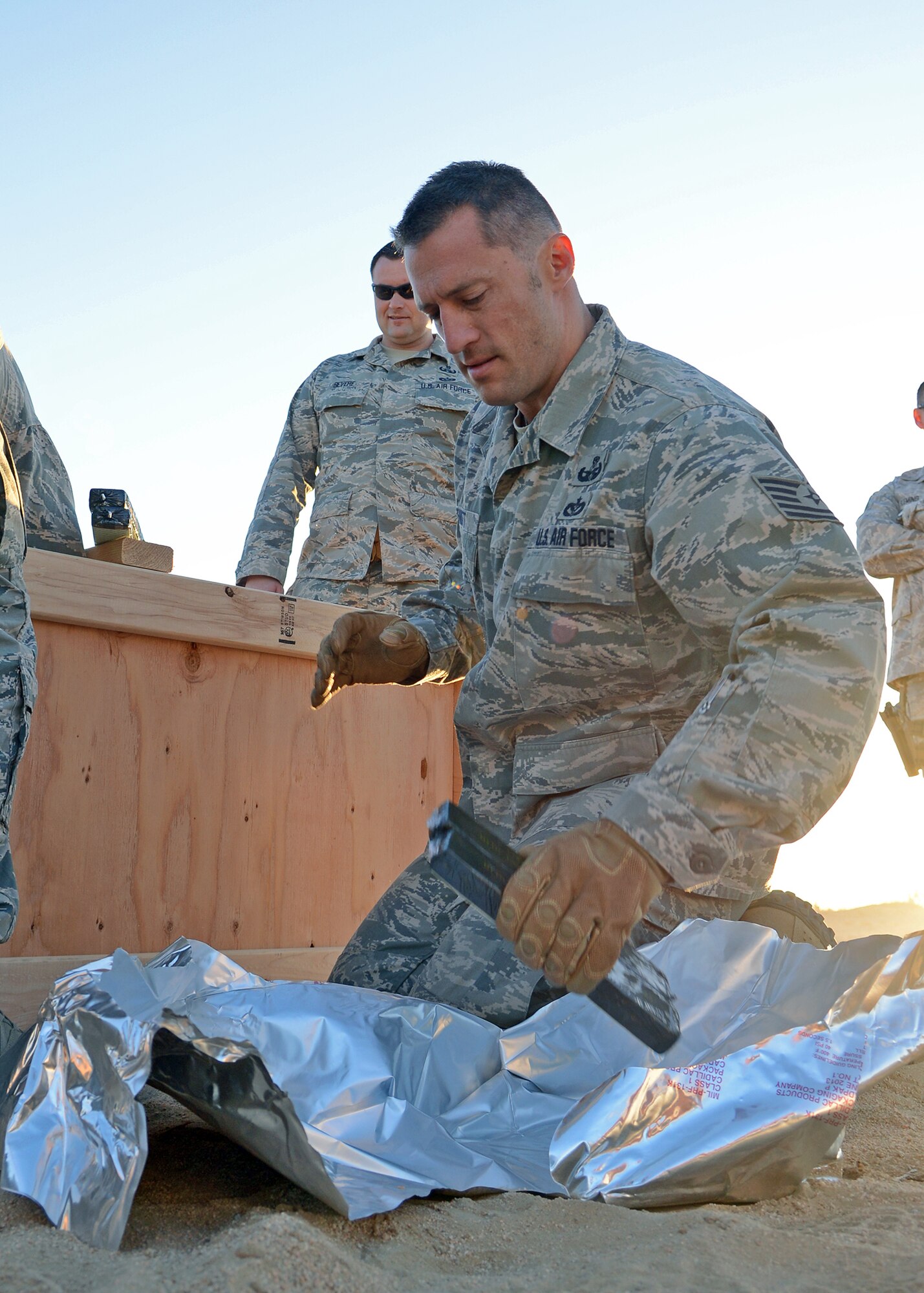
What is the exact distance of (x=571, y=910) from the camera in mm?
1379

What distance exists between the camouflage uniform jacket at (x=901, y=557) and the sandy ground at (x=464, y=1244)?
200 inches

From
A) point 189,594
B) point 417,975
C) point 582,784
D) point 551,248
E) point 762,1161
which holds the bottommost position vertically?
point 417,975

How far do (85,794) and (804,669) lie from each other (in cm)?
175

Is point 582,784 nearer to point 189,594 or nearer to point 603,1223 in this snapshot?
point 603,1223

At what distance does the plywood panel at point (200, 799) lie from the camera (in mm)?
2596

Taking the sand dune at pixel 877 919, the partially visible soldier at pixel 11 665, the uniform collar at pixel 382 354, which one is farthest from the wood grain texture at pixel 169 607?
the sand dune at pixel 877 919

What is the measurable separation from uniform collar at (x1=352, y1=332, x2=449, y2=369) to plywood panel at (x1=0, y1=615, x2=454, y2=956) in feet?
4.62

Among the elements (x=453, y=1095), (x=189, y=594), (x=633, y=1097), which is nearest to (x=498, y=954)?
(x=453, y=1095)

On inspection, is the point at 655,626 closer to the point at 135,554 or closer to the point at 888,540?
the point at 135,554

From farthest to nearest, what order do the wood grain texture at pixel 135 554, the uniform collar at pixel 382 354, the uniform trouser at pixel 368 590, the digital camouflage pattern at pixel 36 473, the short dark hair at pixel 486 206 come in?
the uniform collar at pixel 382 354 < the uniform trouser at pixel 368 590 < the wood grain texture at pixel 135 554 < the digital camouflage pattern at pixel 36 473 < the short dark hair at pixel 486 206

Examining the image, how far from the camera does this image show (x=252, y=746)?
3.00m

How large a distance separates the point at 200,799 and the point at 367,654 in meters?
0.68

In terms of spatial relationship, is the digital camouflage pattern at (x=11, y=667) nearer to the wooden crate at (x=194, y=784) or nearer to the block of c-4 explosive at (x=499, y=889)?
the wooden crate at (x=194, y=784)

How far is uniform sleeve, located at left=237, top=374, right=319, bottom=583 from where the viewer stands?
3963 mm
